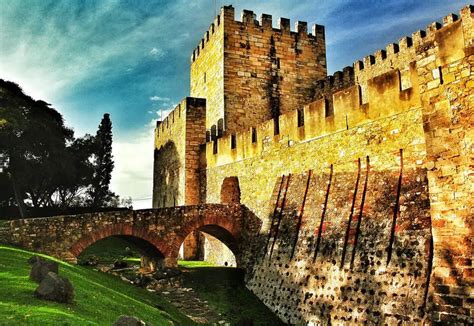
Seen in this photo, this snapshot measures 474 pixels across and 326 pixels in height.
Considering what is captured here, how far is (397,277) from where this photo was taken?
360 inches

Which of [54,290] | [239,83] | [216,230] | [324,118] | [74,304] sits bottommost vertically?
[74,304]

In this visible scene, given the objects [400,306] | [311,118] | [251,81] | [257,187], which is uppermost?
[251,81]

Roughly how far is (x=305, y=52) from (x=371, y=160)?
1337 centimetres

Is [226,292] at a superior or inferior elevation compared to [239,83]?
inferior

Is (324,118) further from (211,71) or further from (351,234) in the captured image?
(211,71)

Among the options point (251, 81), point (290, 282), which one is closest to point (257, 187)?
point (290, 282)

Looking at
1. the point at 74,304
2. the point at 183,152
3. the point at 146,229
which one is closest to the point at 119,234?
the point at 146,229

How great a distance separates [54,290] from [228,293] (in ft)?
23.5

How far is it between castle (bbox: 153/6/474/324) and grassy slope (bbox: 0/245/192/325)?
365 cm

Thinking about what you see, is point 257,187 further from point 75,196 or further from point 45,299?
point 75,196

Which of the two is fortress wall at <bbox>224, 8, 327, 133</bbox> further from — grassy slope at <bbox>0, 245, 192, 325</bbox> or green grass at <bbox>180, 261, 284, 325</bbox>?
grassy slope at <bbox>0, 245, 192, 325</bbox>

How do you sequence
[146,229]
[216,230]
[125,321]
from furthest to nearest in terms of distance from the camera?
[216,230], [146,229], [125,321]

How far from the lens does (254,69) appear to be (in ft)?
72.5

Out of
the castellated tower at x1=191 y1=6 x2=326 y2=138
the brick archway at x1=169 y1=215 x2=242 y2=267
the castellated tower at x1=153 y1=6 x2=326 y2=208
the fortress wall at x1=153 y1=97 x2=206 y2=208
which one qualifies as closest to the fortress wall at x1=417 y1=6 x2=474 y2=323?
the brick archway at x1=169 y1=215 x2=242 y2=267
